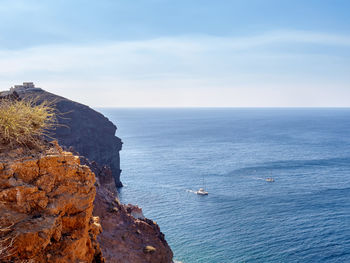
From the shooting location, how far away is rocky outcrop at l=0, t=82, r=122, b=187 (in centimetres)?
7338

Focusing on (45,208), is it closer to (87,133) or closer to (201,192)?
(201,192)

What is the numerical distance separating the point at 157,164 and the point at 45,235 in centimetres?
9680

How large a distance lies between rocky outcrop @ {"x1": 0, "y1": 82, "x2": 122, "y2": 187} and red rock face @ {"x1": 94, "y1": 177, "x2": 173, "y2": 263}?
154ft

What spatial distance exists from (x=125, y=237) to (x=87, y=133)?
57.5 m

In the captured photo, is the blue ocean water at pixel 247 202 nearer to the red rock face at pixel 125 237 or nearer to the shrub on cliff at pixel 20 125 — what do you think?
the red rock face at pixel 125 237

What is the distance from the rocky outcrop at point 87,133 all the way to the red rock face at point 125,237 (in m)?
46.8

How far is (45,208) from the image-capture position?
8461mm

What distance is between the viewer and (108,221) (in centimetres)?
2580

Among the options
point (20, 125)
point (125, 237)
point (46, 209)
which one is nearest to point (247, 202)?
point (125, 237)

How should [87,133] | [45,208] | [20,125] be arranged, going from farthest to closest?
[87,133] < [20,125] < [45,208]

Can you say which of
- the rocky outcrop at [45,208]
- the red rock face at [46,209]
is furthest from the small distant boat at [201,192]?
the rocky outcrop at [45,208]

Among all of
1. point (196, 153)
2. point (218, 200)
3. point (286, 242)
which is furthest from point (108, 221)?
point (196, 153)

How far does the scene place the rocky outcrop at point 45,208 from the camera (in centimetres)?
779

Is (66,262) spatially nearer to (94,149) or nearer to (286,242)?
(286,242)
